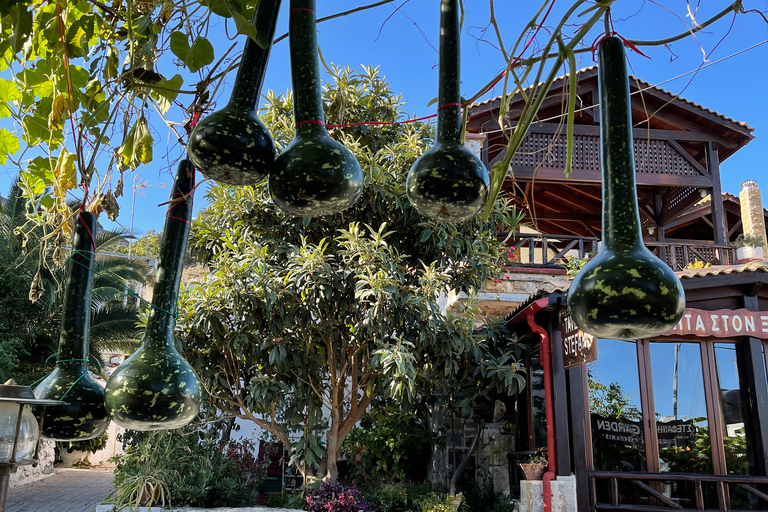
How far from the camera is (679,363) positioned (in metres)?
8.22

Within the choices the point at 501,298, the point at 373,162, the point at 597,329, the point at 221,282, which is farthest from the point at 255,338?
the point at 597,329

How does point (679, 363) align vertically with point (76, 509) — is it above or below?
above

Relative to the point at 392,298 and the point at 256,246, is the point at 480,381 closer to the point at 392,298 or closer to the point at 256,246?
the point at 392,298

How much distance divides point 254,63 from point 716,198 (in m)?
13.8

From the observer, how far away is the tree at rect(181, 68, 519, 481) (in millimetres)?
7141

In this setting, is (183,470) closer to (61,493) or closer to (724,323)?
(61,493)

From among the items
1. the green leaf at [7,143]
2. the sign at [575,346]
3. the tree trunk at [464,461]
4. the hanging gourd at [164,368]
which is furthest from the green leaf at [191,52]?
the tree trunk at [464,461]

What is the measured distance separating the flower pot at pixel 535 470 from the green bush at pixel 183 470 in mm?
3635

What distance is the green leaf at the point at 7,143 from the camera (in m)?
2.18

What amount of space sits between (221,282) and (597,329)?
6761 mm

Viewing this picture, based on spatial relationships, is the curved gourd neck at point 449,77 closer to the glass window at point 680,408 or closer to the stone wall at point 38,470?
the glass window at point 680,408

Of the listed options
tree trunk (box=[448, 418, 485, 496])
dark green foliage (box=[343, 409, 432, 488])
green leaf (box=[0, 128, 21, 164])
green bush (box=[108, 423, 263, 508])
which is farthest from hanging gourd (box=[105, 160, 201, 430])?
tree trunk (box=[448, 418, 485, 496])

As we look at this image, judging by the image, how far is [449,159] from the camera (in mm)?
1104

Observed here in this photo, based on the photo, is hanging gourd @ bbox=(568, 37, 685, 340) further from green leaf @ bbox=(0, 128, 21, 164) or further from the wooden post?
the wooden post
